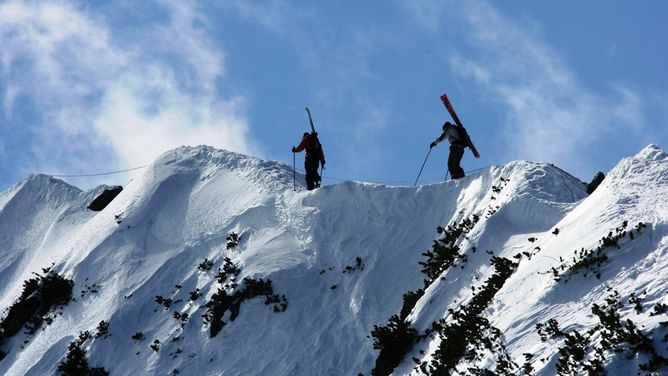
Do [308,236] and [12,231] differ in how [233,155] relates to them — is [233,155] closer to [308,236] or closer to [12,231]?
[308,236]

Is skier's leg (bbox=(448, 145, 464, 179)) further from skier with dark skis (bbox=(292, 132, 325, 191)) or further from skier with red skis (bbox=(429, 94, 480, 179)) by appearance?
skier with dark skis (bbox=(292, 132, 325, 191))

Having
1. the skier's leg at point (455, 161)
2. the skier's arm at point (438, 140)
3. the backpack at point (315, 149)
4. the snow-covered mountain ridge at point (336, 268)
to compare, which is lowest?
the snow-covered mountain ridge at point (336, 268)

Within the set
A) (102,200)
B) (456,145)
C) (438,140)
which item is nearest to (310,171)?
(438,140)

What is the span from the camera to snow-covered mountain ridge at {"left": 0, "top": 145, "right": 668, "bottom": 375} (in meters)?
12.2

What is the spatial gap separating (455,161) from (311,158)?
4.83 metres

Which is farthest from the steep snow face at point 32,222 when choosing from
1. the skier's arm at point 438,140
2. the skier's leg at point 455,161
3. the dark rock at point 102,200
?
the skier's leg at point 455,161

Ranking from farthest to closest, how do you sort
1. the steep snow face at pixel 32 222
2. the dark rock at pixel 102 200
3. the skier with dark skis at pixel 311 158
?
the dark rock at pixel 102 200, the steep snow face at pixel 32 222, the skier with dark skis at pixel 311 158

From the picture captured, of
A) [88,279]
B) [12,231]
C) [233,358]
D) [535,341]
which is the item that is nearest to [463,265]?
[535,341]

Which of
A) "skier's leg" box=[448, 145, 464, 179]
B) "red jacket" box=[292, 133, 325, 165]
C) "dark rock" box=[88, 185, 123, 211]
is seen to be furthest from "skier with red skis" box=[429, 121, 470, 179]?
"dark rock" box=[88, 185, 123, 211]

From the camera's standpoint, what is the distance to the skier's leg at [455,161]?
69.3 ft

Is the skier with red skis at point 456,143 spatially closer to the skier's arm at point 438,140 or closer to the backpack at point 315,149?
the skier's arm at point 438,140

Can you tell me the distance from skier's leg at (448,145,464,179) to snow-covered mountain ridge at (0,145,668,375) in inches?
41.7

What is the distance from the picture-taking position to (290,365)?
1650cm

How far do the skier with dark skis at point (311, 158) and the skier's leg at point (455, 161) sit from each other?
14.5ft
